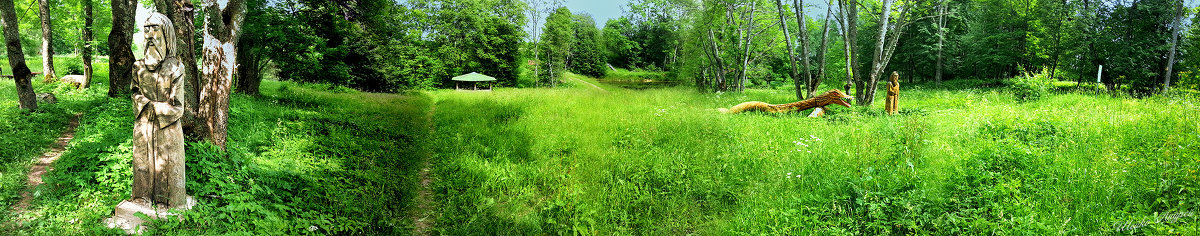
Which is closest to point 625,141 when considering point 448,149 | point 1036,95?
point 448,149

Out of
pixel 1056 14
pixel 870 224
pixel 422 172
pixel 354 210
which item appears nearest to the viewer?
Result: pixel 870 224

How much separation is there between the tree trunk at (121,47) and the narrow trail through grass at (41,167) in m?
2.00

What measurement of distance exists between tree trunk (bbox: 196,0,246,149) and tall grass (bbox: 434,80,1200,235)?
294 cm

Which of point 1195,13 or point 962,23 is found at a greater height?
point 962,23

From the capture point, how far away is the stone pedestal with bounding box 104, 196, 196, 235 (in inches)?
157

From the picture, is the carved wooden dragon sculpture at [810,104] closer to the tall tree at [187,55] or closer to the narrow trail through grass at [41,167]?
the tall tree at [187,55]

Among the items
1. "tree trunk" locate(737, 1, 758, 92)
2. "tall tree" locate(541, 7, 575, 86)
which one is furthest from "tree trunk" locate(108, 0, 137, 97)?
"tall tree" locate(541, 7, 575, 86)

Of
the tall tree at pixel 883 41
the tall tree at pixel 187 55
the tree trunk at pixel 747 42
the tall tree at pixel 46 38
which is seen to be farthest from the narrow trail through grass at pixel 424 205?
the tree trunk at pixel 747 42

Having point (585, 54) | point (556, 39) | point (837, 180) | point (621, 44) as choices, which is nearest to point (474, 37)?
point (556, 39)

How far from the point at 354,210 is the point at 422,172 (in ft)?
6.54

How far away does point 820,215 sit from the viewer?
420 centimetres

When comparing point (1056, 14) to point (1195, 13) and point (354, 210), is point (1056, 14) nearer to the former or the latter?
point (1195, 13)

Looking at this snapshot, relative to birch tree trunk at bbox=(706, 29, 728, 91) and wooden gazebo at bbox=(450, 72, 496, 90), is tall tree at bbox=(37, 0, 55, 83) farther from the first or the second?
birch tree trunk at bbox=(706, 29, 728, 91)

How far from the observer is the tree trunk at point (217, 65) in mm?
6000
